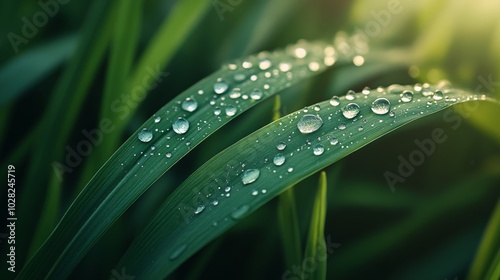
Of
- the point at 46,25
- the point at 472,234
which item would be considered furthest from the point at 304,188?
the point at 46,25

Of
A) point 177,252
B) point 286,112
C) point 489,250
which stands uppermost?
point 286,112

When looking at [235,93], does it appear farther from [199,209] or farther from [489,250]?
[489,250]

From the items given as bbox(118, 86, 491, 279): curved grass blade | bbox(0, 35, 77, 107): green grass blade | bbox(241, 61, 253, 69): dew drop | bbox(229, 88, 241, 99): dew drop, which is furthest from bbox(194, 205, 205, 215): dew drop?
bbox(0, 35, 77, 107): green grass blade

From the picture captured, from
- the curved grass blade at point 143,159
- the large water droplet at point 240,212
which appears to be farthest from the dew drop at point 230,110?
the large water droplet at point 240,212

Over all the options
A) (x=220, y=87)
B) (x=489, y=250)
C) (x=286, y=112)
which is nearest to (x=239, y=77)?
(x=220, y=87)

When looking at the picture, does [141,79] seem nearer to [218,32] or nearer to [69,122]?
[69,122]

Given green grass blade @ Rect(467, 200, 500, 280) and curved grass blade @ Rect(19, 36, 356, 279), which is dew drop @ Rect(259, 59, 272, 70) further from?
green grass blade @ Rect(467, 200, 500, 280)
